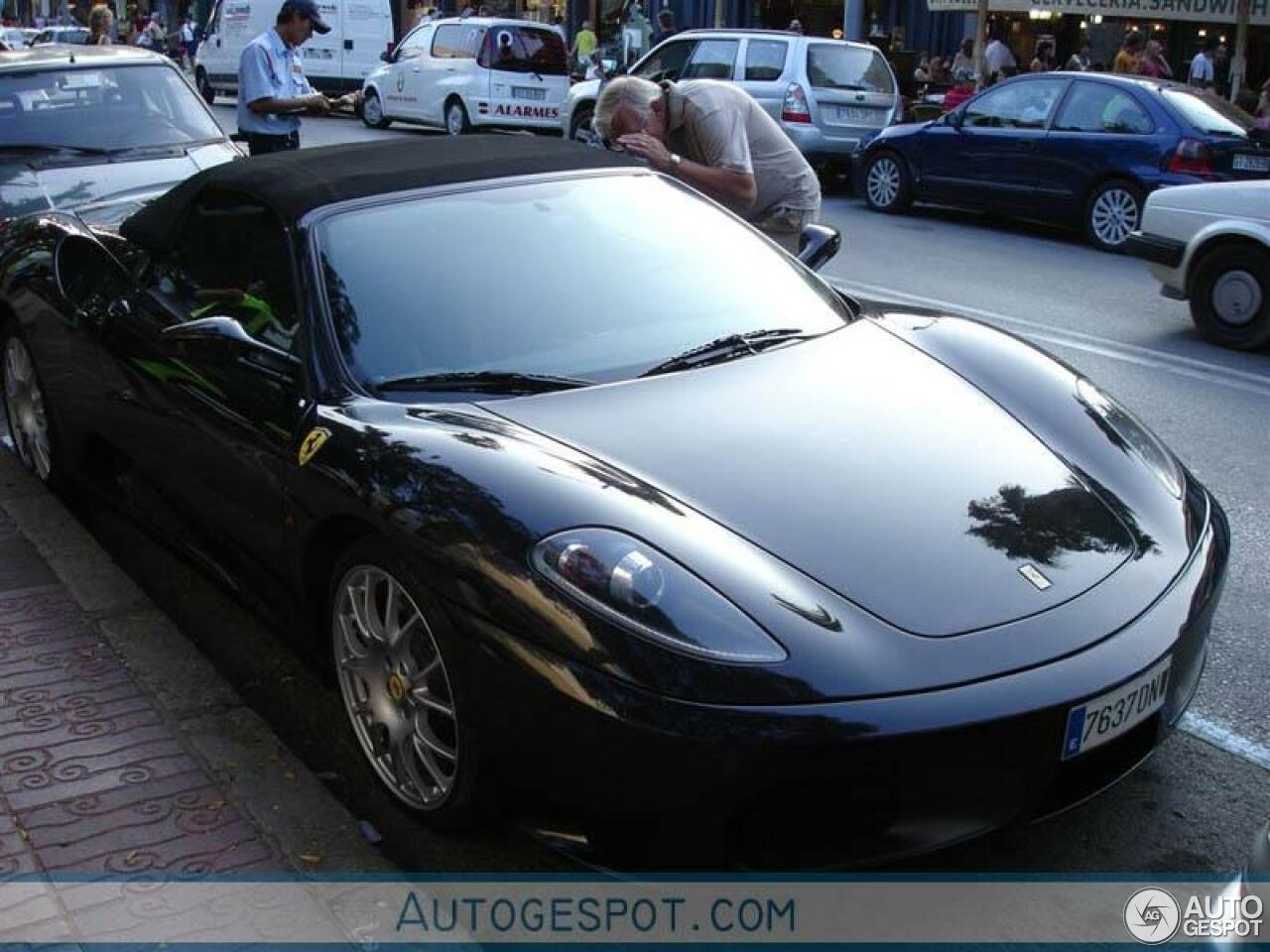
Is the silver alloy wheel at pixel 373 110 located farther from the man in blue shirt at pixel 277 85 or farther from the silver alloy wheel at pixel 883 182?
the man in blue shirt at pixel 277 85

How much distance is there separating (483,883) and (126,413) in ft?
7.42

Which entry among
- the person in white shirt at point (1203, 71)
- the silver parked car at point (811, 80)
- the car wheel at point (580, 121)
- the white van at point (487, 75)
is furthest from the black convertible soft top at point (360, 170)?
the person in white shirt at point (1203, 71)

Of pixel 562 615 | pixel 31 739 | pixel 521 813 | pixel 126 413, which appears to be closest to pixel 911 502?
pixel 562 615

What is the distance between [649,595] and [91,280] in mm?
3085

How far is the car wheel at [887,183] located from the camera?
15.1 meters

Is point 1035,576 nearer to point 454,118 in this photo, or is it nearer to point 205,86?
point 454,118

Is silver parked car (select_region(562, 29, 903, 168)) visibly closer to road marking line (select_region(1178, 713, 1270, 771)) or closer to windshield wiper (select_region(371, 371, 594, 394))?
road marking line (select_region(1178, 713, 1270, 771))

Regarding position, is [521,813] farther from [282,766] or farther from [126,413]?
[126,413]

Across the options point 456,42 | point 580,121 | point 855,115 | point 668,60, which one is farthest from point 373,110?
point 855,115

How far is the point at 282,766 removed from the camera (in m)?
3.67

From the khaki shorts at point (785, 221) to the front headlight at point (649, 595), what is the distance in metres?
3.85

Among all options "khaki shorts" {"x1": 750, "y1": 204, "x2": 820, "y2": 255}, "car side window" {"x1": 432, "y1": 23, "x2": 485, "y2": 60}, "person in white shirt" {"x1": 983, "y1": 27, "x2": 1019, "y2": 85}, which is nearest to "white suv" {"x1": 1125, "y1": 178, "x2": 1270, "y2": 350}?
"khaki shorts" {"x1": 750, "y1": 204, "x2": 820, "y2": 255}

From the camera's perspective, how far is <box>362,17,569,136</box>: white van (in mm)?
22156

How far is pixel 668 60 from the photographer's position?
17875mm
